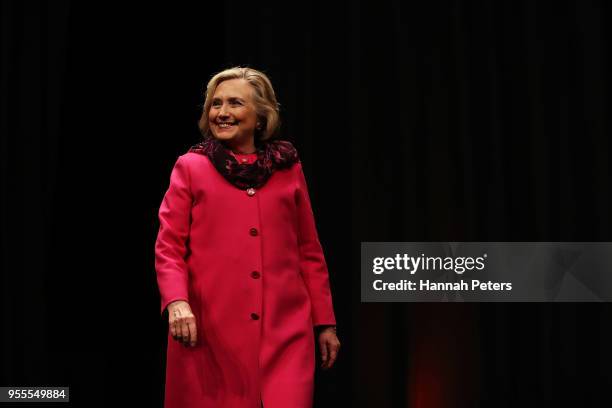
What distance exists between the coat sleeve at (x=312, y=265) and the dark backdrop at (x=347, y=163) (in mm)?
929

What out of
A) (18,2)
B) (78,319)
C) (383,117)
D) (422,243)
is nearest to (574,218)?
(422,243)

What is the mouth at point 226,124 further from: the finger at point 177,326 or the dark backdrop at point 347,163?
the dark backdrop at point 347,163

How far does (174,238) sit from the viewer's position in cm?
240

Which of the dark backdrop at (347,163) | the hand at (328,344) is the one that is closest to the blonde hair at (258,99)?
the hand at (328,344)

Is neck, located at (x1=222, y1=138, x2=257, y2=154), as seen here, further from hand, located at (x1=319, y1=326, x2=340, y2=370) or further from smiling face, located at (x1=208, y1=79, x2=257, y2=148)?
hand, located at (x1=319, y1=326, x2=340, y2=370)

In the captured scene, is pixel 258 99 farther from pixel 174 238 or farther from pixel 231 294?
pixel 231 294

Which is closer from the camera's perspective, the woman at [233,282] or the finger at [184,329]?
the finger at [184,329]

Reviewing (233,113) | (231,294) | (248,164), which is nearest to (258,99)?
(233,113)

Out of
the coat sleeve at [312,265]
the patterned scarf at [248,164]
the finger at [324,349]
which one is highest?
the patterned scarf at [248,164]

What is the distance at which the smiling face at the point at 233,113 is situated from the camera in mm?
2537

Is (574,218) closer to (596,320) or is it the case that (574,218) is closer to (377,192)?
(596,320)

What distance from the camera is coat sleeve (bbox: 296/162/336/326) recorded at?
2.57m

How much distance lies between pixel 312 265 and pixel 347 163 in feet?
3.46

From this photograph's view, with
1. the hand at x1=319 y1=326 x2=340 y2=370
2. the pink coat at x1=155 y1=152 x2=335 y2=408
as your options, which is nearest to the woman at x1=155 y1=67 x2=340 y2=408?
the pink coat at x1=155 y1=152 x2=335 y2=408
